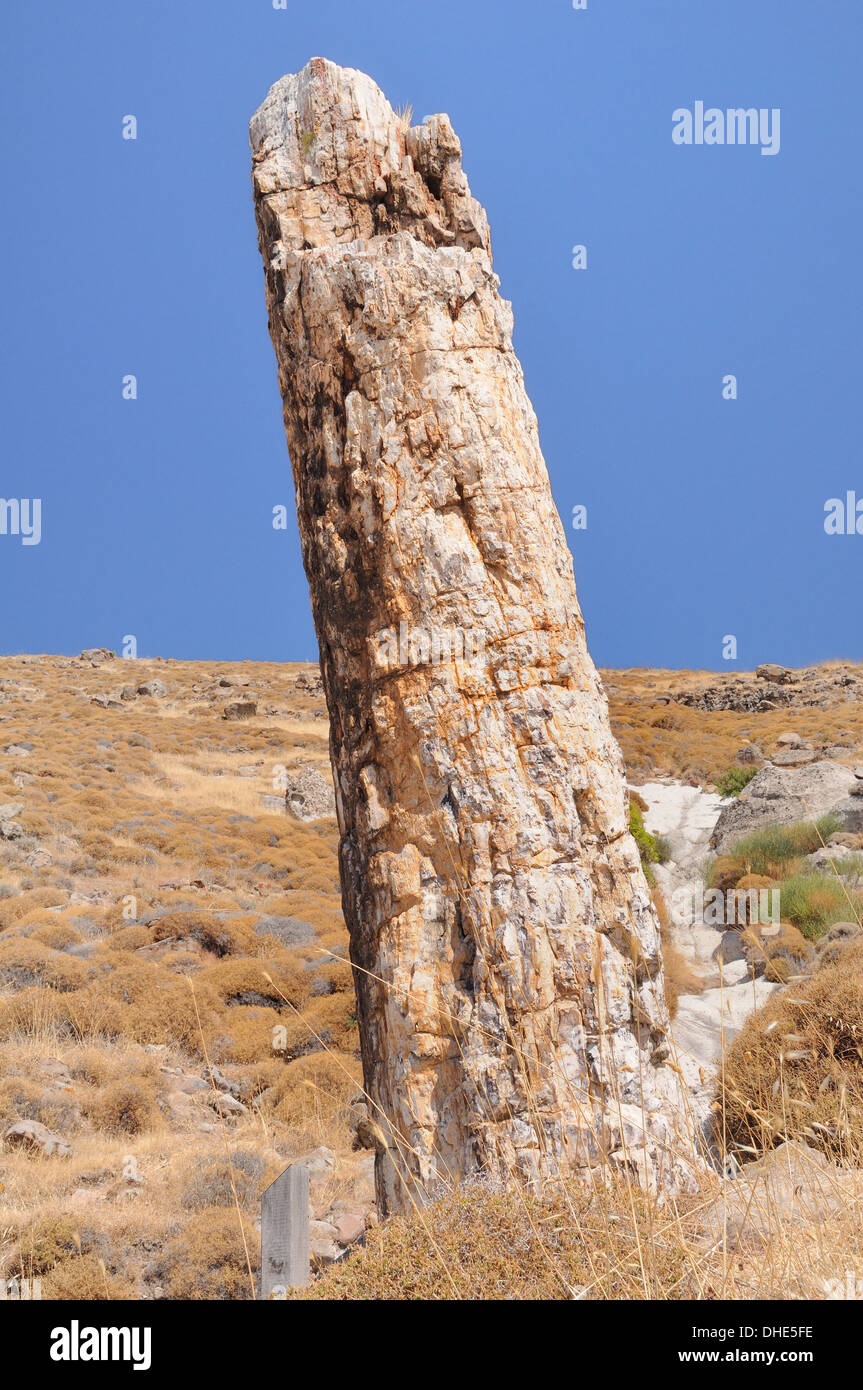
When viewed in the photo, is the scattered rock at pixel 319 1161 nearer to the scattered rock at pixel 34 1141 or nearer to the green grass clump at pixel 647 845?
the scattered rock at pixel 34 1141

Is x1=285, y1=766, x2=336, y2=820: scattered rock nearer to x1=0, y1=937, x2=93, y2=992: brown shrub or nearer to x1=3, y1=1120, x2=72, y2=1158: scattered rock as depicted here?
x1=0, y1=937, x2=93, y2=992: brown shrub

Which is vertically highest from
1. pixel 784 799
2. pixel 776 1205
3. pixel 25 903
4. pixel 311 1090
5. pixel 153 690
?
pixel 153 690

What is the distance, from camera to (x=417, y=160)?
4797 mm

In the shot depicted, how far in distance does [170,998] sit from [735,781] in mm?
12142

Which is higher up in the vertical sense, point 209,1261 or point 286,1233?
point 286,1233

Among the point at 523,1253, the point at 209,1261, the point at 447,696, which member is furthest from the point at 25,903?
the point at 523,1253

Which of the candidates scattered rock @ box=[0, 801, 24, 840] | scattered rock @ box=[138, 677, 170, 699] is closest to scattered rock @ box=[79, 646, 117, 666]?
scattered rock @ box=[138, 677, 170, 699]

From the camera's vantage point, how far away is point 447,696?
395 cm

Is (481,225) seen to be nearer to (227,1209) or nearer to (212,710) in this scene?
(227,1209)

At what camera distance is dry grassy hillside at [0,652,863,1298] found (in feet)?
21.0

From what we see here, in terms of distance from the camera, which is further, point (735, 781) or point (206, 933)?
point (735, 781)

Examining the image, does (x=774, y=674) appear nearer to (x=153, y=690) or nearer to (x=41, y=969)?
(x=153, y=690)

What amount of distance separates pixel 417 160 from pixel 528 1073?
423 cm

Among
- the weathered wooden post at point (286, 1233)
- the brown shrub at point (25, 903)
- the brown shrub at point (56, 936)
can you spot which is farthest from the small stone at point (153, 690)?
the weathered wooden post at point (286, 1233)
